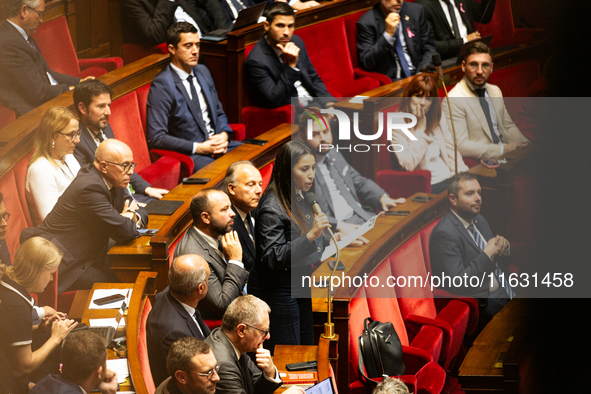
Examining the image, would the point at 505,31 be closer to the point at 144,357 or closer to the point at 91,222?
the point at 91,222

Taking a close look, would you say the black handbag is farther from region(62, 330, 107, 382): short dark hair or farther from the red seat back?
the red seat back

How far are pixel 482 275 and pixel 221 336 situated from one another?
0.75 metres

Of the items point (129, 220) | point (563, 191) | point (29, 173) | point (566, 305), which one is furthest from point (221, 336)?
point (563, 191)

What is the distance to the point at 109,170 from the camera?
1.25 m

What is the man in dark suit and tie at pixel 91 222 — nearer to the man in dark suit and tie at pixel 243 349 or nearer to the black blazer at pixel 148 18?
the man in dark suit and tie at pixel 243 349

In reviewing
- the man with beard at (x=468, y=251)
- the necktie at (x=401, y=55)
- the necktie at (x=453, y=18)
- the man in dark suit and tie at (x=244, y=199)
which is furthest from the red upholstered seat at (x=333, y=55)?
the man in dark suit and tie at (x=244, y=199)

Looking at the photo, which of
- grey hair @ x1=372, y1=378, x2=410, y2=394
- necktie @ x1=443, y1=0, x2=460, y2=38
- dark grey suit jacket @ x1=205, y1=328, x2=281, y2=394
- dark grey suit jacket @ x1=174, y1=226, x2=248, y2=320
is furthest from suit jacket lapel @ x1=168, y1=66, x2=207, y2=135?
necktie @ x1=443, y1=0, x2=460, y2=38

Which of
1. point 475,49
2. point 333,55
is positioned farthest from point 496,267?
point 333,55

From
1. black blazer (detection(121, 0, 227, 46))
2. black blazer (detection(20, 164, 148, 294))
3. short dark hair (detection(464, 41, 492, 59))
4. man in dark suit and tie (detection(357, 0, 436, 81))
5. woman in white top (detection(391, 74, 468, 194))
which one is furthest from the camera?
man in dark suit and tie (detection(357, 0, 436, 81))

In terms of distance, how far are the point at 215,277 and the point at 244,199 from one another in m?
0.18

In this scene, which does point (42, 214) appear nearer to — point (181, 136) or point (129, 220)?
point (129, 220)

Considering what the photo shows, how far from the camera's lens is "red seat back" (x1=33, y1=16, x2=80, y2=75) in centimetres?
164

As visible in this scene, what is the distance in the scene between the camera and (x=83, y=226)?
122 cm

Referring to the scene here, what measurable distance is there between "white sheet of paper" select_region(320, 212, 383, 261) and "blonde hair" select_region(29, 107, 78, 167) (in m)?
0.59
